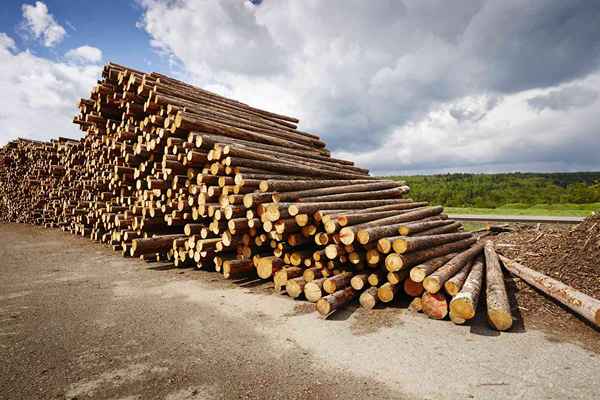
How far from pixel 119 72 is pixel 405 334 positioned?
33.9 ft

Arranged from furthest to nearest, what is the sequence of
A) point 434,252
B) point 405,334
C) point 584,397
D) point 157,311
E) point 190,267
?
1. point 190,267
2. point 434,252
3. point 157,311
4. point 405,334
5. point 584,397

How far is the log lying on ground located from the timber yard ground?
0.66 m

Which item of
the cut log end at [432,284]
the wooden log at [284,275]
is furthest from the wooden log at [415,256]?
the wooden log at [284,275]

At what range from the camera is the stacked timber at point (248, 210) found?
18.0 ft

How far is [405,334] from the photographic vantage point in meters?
4.46

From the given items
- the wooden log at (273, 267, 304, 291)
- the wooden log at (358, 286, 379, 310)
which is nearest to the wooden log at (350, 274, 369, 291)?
the wooden log at (358, 286, 379, 310)

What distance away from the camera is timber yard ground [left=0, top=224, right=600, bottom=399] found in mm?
3215

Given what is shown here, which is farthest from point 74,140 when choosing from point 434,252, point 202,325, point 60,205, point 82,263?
point 434,252

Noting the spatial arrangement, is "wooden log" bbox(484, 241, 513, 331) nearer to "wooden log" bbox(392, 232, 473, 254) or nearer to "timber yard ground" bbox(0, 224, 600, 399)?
"timber yard ground" bbox(0, 224, 600, 399)

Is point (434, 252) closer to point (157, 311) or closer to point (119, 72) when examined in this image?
point (157, 311)

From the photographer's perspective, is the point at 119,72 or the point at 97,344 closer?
the point at 97,344

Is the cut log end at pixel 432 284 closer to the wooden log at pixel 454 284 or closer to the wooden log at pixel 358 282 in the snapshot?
the wooden log at pixel 454 284

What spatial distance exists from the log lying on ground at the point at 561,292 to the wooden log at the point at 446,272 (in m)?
0.90

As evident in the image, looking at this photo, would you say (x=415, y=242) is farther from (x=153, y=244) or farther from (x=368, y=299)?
(x=153, y=244)
